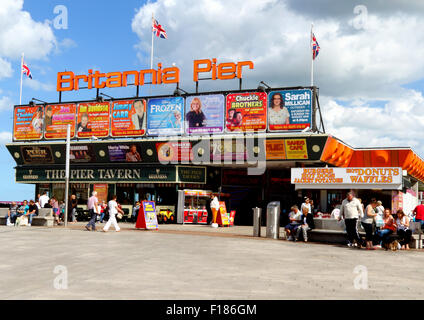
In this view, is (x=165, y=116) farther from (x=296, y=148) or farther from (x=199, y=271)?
(x=199, y=271)

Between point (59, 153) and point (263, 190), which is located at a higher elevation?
point (59, 153)

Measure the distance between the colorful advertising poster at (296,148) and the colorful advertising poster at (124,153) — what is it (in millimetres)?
10526

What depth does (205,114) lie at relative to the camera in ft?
111

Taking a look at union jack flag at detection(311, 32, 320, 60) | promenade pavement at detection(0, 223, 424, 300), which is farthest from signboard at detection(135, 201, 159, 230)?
union jack flag at detection(311, 32, 320, 60)

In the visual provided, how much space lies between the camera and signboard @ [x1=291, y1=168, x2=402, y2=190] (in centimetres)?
2630

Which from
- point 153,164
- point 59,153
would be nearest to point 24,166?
point 59,153

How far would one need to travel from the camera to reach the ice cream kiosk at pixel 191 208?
3169cm

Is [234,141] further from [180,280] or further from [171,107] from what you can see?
[180,280]

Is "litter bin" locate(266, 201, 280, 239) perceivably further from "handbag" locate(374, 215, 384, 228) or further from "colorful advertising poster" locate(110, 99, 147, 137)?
"colorful advertising poster" locate(110, 99, 147, 137)

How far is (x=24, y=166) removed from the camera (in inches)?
1575

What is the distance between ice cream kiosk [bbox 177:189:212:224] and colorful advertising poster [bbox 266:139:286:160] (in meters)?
5.00

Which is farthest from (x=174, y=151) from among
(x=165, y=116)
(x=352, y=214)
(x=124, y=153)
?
(x=352, y=214)

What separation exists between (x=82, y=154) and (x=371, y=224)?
83.0 feet
